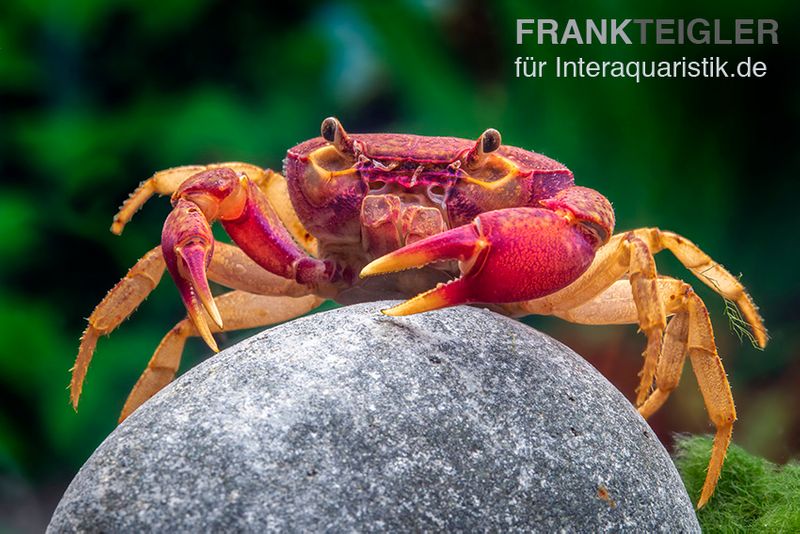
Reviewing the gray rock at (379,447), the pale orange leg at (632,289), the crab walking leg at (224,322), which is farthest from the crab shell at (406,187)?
the crab walking leg at (224,322)

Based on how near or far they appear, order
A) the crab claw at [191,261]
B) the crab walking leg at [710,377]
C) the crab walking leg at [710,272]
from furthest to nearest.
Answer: the crab walking leg at [710,272] < the crab walking leg at [710,377] < the crab claw at [191,261]

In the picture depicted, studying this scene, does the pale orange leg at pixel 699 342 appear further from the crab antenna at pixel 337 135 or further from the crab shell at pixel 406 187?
the crab antenna at pixel 337 135

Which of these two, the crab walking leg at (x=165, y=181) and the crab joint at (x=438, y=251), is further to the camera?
the crab walking leg at (x=165, y=181)

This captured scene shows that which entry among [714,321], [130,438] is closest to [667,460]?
[130,438]

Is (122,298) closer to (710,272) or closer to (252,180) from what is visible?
(252,180)

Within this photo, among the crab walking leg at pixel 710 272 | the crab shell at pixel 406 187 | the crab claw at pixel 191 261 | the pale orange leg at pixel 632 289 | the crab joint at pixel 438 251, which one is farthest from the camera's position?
the crab walking leg at pixel 710 272

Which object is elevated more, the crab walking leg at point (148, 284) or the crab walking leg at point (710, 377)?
the crab walking leg at point (148, 284)
